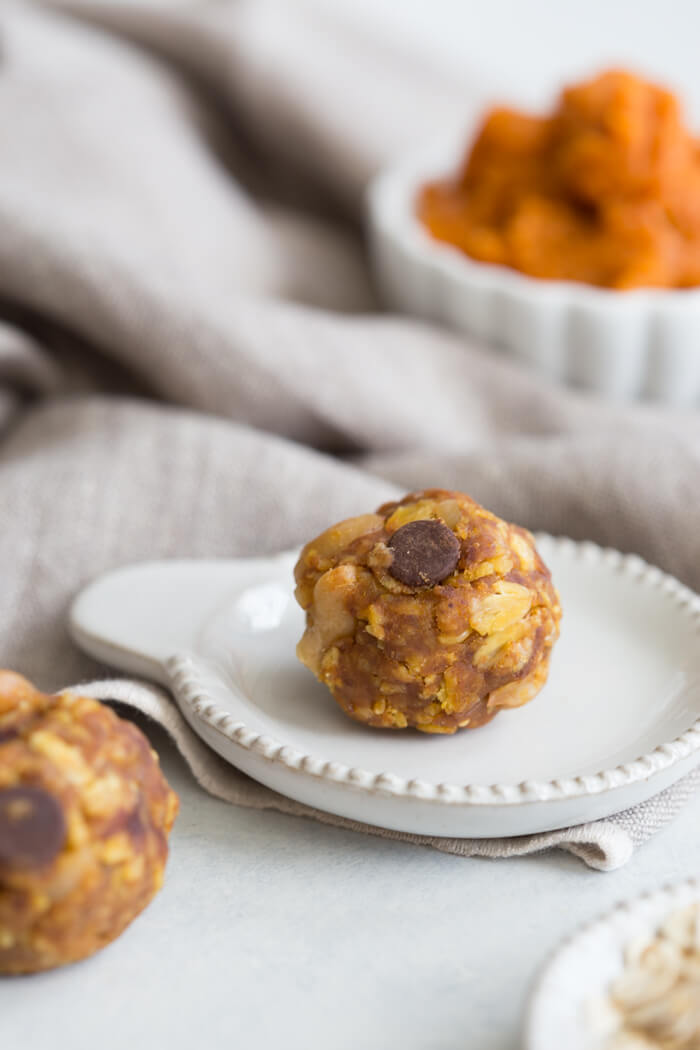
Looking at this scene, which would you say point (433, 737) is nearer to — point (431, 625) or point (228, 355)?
point (431, 625)

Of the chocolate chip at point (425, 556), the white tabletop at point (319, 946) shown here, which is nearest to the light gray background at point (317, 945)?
the white tabletop at point (319, 946)

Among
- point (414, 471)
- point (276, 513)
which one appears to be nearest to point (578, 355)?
point (414, 471)

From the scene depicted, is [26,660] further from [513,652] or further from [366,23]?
[366,23]

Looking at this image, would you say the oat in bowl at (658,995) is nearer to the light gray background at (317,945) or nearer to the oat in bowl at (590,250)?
the light gray background at (317,945)

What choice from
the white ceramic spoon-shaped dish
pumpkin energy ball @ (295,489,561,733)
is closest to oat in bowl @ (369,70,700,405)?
the white ceramic spoon-shaped dish

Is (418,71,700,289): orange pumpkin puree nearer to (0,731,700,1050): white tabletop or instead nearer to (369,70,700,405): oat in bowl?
(369,70,700,405): oat in bowl

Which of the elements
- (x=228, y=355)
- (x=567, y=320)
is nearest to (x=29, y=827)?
(x=228, y=355)
